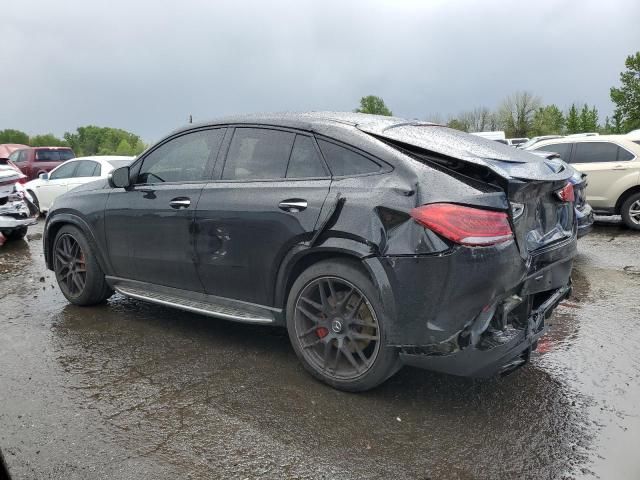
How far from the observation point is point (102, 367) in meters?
3.94

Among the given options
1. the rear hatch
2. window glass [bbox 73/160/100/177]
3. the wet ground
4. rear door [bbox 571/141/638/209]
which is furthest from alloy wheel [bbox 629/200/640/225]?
window glass [bbox 73/160/100/177]

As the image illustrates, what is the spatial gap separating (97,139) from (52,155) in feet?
355

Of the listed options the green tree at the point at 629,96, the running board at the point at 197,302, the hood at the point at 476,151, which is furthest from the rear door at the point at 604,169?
the green tree at the point at 629,96

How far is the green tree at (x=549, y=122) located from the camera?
6919cm

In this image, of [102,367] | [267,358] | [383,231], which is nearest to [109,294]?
[102,367]

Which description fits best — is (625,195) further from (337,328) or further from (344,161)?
(337,328)

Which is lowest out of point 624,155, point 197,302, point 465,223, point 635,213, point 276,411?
point 276,411

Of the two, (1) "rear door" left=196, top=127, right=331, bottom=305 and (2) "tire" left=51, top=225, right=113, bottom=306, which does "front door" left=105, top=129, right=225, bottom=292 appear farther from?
(2) "tire" left=51, top=225, right=113, bottom=306

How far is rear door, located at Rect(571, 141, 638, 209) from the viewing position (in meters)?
9.71

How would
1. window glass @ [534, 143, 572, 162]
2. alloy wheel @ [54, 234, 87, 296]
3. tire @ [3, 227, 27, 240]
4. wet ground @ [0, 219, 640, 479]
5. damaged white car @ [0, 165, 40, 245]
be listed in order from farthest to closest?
window glass @ [534, 143, 572, 162], tire @ [3, 227, 27, 240], damaged white car @ [0, 165, 40, 245], alloy wheel @ [54, 234, 87, 296], wet ground @ [0, 219, 640, 479]

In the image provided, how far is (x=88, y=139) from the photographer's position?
119062 mm

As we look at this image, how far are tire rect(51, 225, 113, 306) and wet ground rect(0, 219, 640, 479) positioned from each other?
41cm

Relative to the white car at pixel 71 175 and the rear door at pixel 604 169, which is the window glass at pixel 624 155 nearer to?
the rear door at pixel 604 169

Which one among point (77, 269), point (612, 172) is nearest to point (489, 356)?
point (77, 269)
